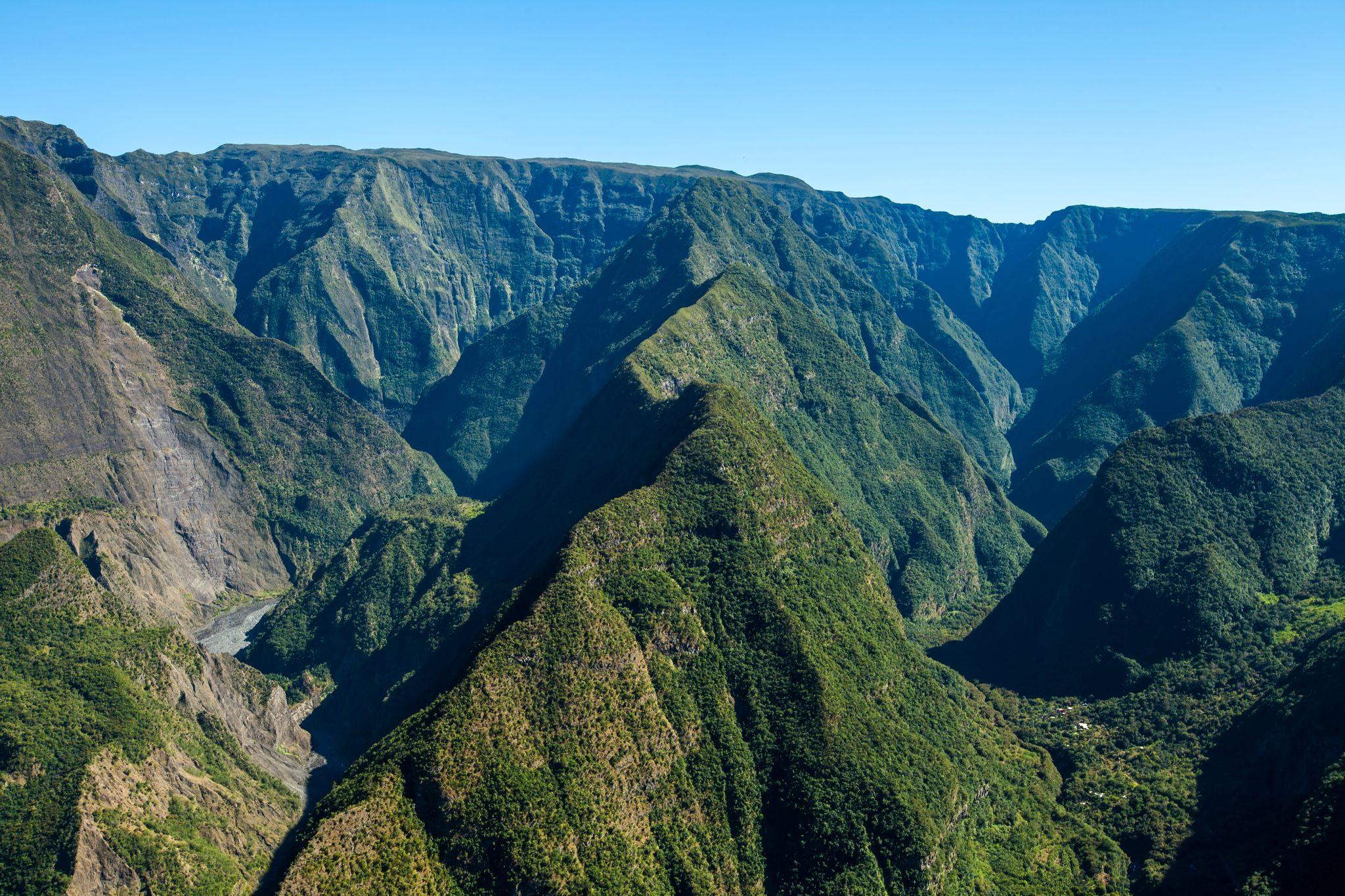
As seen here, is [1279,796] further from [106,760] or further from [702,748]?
[106,760]

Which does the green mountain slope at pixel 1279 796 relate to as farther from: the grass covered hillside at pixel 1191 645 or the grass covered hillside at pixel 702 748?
the grass covered hillside at pixel 702 748

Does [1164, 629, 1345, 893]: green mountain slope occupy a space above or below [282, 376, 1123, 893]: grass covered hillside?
below

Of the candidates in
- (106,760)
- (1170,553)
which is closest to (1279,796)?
(1170,553)

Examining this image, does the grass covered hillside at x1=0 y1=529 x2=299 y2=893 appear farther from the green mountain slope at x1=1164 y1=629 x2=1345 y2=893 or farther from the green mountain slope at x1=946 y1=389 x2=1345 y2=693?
the green mountain slope at x1=946 y1=389 x2=1345 y2=693

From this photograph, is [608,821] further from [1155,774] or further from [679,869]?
[1155,774]

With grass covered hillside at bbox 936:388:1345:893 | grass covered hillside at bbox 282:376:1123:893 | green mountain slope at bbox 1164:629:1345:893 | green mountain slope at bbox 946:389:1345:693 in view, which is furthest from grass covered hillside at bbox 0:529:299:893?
green mountain slope at bbox 946:389:1345:693

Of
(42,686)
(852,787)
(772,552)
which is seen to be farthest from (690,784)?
(42,686)

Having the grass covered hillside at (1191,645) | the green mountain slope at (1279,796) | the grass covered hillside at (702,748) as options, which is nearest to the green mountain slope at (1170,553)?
the grass covered hillside at (1191,645)
